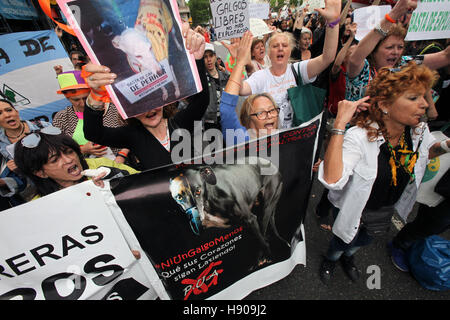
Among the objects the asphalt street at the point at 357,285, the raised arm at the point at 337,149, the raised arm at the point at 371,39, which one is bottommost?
the asphalt street at the point at 357,285

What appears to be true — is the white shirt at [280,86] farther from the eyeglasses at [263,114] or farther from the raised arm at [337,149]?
the raised arm at [337,149]

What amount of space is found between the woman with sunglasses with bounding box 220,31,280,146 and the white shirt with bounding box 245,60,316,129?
15.4 inches

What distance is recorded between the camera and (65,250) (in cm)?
115

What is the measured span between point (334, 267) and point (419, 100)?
1.67m

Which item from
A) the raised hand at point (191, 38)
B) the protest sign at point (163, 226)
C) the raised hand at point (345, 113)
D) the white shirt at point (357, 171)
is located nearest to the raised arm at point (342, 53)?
the white shirt at point (357, 171)

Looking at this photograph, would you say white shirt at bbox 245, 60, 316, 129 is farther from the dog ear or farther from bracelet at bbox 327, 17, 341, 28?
the dog ear

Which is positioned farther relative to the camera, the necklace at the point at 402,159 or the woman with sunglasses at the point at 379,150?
the necklace at the point at 402,159

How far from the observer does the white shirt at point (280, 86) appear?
88.8 inches

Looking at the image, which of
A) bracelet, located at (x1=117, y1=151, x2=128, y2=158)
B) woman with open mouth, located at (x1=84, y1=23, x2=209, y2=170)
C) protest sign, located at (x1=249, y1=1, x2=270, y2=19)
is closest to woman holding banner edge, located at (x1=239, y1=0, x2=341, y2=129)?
woman with open mouth, located at (x1=84, y1=23, x2=209, y2=170)

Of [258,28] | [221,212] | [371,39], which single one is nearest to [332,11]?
[371,39]

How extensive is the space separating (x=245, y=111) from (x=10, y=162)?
224 cm

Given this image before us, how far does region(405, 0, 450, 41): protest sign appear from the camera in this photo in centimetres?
202

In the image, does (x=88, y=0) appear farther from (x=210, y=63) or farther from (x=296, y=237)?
(x=210, y=63)

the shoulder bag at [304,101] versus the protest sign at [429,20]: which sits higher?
the protest sign at [429,20]
